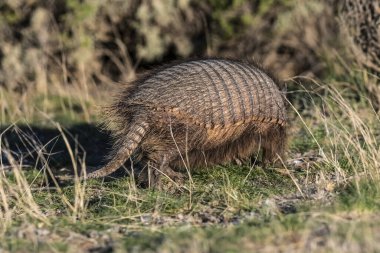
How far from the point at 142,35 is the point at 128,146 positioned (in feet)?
20.4

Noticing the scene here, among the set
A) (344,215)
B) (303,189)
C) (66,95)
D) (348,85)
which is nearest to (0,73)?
(66,95)

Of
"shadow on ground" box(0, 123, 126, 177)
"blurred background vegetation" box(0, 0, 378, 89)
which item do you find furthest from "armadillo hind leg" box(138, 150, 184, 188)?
"blurred background vegetation" box(0, 0, 378, 89)

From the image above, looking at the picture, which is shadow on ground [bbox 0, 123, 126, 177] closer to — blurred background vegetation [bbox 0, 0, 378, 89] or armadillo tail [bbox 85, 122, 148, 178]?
armadillo tail [bbox 85, 122, 148, 178]

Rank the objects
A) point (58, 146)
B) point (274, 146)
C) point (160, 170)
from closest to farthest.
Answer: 1. point (160, 170)
2. point (274, 146)
3. point (58, 146)

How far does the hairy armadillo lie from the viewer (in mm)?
4840

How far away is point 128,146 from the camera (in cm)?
480

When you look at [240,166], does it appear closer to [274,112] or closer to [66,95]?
[274,112]

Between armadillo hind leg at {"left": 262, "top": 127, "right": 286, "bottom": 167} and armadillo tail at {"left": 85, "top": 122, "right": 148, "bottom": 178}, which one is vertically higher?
armadillo tail at {"left": 85, "top": 122, "right": 148, "bottom": 178}

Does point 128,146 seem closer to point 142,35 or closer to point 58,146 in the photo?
point 58,146

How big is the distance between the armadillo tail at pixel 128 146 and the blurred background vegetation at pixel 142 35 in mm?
4820

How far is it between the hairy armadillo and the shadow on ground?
116 cm

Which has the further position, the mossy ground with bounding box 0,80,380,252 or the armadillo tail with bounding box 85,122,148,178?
the armadillo tail with bounding box 85,122,148,178

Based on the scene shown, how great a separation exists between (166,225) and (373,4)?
4.10 metres

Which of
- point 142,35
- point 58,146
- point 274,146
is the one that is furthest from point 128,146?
point 142,35
